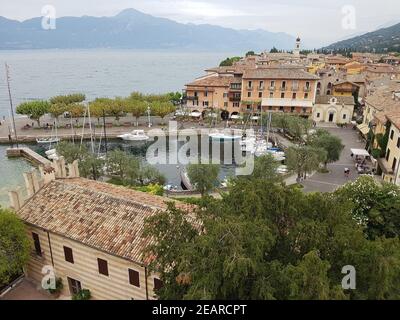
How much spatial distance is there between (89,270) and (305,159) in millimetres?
27783

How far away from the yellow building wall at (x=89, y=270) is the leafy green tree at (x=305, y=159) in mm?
26630

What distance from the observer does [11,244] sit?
60.0ft

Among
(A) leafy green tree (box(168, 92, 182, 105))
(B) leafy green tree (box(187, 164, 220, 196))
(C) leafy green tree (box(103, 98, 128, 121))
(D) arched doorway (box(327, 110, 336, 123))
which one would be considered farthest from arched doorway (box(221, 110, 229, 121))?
(B) leafy green tree (box(187, 164, 220, 196))

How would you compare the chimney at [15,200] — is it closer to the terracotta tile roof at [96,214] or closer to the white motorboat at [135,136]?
the terracotta tile roof at [96,214]

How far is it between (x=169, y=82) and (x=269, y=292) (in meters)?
175

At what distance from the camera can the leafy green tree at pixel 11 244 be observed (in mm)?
18000

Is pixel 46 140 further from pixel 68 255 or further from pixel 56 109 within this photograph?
pixel 68 255

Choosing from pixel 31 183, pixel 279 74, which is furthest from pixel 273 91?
pixel 31 183

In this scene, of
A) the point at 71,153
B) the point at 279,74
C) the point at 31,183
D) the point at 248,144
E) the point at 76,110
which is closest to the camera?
the point at 31,183

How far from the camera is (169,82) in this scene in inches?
6993

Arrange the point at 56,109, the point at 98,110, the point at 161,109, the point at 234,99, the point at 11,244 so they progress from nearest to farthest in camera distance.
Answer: the point at 11,244, the point at 98,110, the point at 56,109, the point at 161,109, the point at 234,99

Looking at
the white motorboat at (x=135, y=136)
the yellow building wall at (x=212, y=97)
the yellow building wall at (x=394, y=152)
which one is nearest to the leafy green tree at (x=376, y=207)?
Result: the yellow building wall at (x=394, y=152)
